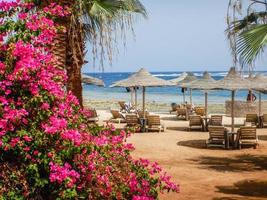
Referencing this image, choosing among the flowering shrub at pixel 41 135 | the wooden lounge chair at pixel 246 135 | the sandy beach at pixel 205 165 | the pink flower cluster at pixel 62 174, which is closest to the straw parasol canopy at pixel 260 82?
the sandy beach at pixel 205 165

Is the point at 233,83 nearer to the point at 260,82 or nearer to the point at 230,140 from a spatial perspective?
the point at 230,140


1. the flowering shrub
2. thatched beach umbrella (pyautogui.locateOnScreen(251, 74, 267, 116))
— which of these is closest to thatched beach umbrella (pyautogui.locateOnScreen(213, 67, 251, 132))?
thatched beach umbrella (pyautogui.locateOnScreen(251, 74, 267, 116))

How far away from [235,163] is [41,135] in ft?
27.4

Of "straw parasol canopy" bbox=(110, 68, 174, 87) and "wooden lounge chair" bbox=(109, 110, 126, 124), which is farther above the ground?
"straw parasol canopy" bbox=(110, 68, 174, 87)

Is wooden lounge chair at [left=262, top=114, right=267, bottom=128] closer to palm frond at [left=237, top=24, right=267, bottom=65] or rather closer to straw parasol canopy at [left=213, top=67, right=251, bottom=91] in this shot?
straw parasol canopy at [left=213, top=67, right=251, bottom=91]

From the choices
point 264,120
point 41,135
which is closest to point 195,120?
point 264,120

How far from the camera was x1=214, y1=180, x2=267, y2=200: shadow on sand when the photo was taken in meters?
8.26

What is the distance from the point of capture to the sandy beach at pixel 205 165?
840cm

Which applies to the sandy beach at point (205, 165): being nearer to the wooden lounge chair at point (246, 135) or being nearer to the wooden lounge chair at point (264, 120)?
the wooden lounge chair at point (246, 135)

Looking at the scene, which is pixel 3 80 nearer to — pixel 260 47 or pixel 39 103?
pixel 39 103

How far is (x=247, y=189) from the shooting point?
8688mm

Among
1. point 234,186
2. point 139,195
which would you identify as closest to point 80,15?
point 139,195

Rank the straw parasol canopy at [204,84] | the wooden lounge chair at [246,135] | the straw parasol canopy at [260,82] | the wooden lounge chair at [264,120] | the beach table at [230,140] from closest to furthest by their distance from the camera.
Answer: the wooden lounge chair at [246,135] < the beach table at [230,140] < the straw parasol canopy at [260,82] < the straw parasol canopy at [204,84] < the wooden lounge chair at [264,120]

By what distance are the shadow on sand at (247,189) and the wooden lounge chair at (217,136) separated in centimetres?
469
